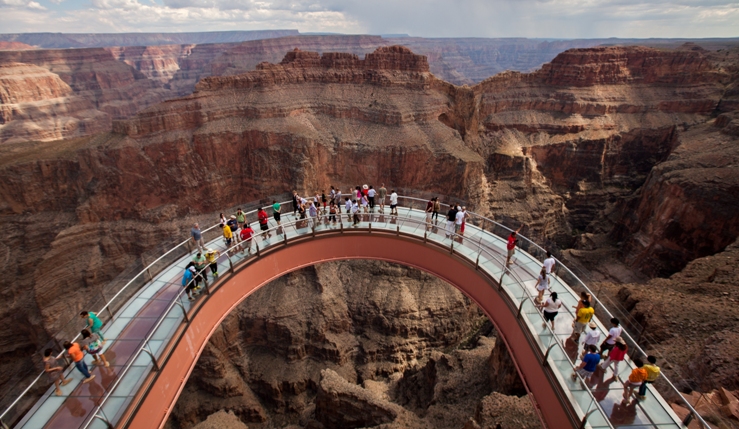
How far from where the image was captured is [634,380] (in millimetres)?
10391

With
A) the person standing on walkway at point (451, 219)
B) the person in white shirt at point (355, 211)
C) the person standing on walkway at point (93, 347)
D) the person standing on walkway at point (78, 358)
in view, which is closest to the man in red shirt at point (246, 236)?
the person in white shirt at point (355, 211)

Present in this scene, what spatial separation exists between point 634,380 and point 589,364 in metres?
1.08

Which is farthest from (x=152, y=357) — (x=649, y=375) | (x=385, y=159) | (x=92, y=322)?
(x=385, y=159)

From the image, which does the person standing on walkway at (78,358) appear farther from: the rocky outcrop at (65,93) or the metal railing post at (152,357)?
the rocky outcrop at (65,93)

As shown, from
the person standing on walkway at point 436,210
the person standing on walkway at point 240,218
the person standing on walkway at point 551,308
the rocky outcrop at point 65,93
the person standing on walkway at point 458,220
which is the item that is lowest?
the person standing on walkway at point 551,308

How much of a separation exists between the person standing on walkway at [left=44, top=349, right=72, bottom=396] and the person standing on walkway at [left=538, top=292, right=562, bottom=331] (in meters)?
15.1

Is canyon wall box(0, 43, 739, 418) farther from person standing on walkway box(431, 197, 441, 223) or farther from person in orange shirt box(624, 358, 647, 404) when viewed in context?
person in orange shirt box(624, 358, 647, 404)

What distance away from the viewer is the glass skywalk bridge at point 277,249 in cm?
1038

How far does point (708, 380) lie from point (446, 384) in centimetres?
1239

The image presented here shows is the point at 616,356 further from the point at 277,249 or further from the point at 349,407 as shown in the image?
the point at 349,407

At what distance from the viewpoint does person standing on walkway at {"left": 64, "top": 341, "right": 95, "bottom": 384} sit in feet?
36.7

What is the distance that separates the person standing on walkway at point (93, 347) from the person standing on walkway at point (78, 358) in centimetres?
28

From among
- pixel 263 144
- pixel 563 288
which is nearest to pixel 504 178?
pixel 263 144

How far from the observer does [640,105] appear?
56.9m
